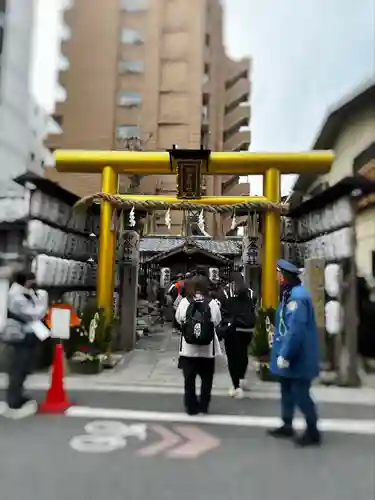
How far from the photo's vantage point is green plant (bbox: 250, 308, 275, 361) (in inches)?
320

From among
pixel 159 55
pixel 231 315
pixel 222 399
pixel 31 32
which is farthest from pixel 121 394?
pixel 31 32

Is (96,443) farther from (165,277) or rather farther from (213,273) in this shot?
(165,277)

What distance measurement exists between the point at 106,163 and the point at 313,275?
5186 millimetres

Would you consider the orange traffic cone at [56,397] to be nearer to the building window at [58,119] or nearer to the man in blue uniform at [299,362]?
the man in blue uniform at [299,362]

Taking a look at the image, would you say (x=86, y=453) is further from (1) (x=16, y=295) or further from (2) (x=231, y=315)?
(2) (x=231, y=315)

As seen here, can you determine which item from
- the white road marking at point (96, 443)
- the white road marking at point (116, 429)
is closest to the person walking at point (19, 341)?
the white road marking at point (116, 429)

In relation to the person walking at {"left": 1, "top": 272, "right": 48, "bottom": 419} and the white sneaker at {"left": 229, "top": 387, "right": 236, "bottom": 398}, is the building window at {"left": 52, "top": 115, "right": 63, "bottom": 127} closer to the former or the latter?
the person walking at {"left": 1, "top": 272, "right": 48, "bottom": 419}

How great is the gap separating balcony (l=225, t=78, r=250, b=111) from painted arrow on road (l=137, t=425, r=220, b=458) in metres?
37.0

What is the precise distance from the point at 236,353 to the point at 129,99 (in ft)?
95.2

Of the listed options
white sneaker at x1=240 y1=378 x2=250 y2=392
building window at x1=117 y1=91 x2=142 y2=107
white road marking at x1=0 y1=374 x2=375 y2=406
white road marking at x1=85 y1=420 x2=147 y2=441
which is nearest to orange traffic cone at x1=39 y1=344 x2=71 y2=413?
white road marking at x1=85 y1=420 x2=147 y2=441

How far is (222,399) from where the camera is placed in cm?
664

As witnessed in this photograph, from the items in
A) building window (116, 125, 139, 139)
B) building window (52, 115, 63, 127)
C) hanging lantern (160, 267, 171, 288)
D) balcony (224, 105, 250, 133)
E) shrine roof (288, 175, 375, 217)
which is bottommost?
hanging lantern (160, 267, 171, 288)

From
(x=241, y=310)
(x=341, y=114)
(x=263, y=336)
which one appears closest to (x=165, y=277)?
(x=341, y=114)

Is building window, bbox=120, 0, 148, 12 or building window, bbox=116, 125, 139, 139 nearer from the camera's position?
building window, bbox=116, 125, 139, 139
